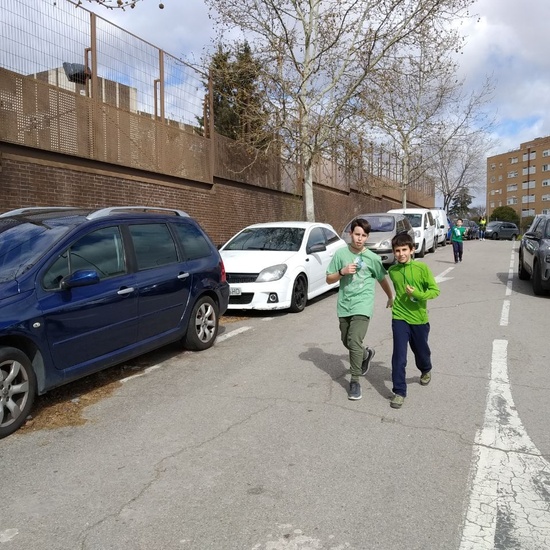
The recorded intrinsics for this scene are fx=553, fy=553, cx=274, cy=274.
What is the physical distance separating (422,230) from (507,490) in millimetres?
19072

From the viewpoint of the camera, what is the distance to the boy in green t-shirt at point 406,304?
480 centimetres

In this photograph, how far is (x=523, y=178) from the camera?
344ft

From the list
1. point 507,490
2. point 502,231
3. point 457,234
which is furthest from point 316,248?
point 502,231

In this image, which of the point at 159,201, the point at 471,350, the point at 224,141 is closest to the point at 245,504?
the point at 471,350

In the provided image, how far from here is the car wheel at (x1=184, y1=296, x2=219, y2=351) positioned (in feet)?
22.1

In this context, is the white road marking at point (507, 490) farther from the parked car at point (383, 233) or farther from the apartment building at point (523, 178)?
the apartment building at point (523, 178)

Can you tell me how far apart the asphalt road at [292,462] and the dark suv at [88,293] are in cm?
44

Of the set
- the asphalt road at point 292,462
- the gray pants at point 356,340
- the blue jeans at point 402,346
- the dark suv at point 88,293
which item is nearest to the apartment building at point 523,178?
the dark suv at point 88,293

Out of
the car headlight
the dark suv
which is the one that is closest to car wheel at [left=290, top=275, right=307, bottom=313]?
the car headlight

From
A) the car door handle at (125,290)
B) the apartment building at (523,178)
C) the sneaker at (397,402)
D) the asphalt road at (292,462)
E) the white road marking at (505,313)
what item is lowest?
the asphalt road at (292,462)

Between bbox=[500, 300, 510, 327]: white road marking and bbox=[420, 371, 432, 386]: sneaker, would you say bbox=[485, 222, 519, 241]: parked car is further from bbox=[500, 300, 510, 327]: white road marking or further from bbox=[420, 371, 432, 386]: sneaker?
bbox=[420, 371, 432, 386]: sneaker

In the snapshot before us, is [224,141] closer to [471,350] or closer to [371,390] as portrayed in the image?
[471,350]

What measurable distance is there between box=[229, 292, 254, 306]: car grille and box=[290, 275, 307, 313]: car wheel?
0.74m

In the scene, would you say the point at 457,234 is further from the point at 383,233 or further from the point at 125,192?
the point at 125,192
